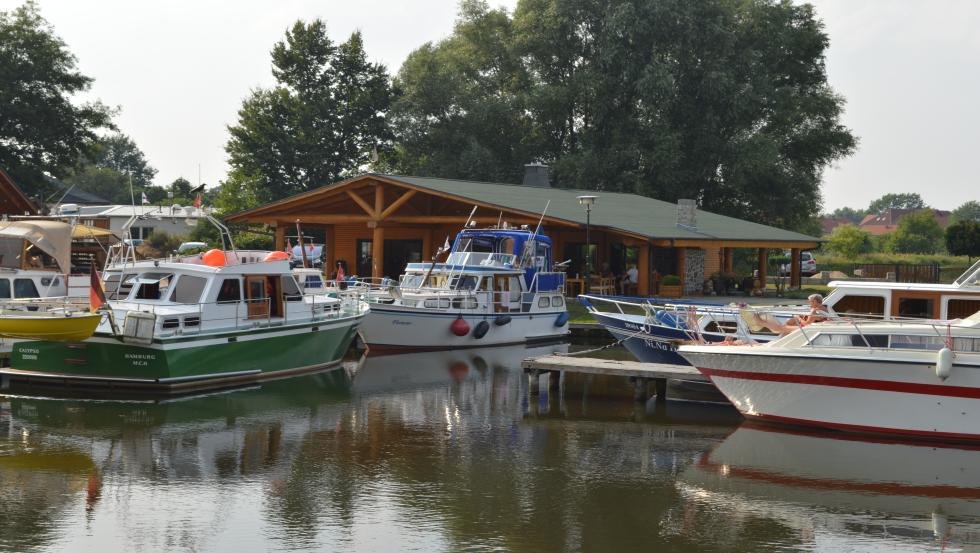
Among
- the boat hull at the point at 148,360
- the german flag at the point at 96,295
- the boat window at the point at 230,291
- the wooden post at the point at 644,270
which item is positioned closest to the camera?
the german flag at the point at 96,295

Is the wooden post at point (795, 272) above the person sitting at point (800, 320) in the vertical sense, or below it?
above

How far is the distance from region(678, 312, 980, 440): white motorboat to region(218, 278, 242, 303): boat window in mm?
9407

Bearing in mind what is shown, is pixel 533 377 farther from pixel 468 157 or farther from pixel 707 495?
pixel 468 157

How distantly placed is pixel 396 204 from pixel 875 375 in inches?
841

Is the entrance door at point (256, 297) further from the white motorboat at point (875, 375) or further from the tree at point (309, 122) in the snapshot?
the tree at point (309, 122)

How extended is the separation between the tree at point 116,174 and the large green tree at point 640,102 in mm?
18033

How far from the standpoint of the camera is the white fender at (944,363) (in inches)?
655

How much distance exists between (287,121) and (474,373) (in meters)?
41.7

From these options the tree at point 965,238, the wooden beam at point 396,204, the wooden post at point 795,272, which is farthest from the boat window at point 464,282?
the tree at point 965,238

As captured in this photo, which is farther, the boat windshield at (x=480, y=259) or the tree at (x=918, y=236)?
the tree at (x=918, y=236)

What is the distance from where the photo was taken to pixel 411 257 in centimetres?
4128

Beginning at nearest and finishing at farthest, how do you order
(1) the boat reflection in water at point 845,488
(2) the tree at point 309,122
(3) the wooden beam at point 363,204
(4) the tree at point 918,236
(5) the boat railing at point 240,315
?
(1) the boat reflection in water at point 845,488, (5) the boat railing at point 240,315, (3) the wooden beam at point 363,204, (2) the tree at point 309,122, (4) the tree at point 918,236

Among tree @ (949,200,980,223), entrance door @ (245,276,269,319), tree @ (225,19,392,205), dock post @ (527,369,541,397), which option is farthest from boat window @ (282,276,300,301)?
tree @ (949,200,980,223)

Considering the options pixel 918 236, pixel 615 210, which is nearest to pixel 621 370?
pixel 615 210
